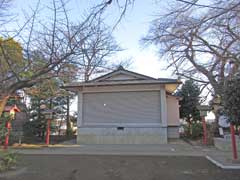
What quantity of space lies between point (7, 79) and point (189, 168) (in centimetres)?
616

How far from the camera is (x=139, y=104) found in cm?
1569

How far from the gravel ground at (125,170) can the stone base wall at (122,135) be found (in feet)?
19.1

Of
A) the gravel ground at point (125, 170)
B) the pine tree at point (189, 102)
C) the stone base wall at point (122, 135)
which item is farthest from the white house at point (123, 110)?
the pine tree at point (189, 102)

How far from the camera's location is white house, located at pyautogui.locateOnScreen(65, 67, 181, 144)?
15172 millimetres

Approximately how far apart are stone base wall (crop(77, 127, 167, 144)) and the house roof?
9.87ft

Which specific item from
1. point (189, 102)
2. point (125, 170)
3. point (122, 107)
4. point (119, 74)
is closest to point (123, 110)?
point (122, 107)

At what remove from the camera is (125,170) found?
7.37 metres

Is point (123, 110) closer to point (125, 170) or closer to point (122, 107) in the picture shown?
point (122, 107)

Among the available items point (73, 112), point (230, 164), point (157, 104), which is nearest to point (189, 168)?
point (230, 164)

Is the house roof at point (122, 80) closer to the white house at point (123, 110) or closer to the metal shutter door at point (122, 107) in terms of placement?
the white house at point (123, 110)

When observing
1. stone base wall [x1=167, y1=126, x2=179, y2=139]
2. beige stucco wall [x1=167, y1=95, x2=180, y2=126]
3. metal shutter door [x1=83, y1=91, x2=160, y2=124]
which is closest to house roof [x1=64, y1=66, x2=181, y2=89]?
metal shutter door [x1=83, y1=91, x2=160, y2=124]

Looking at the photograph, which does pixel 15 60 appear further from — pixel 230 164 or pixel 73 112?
pixel 73 112

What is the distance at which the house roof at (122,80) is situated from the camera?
49.7ft

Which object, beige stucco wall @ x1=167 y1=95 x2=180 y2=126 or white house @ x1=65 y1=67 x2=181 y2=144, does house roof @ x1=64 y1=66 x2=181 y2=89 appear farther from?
beige stucco wall @ x1=167 y1=95 x2=180 y2=126
